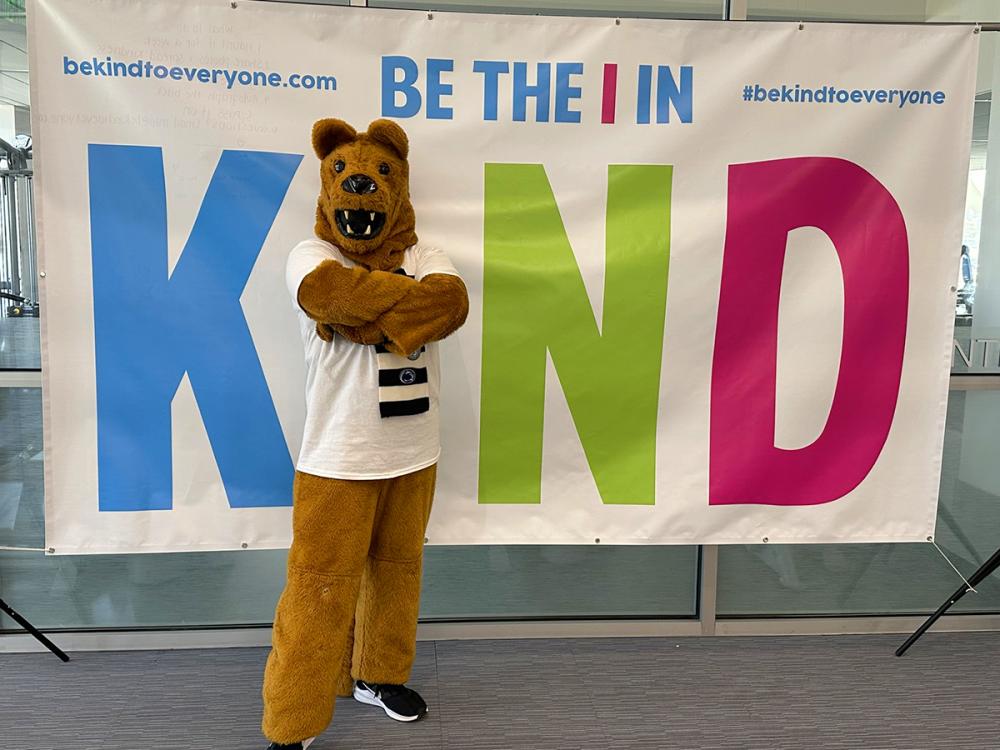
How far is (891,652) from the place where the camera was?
2584mm

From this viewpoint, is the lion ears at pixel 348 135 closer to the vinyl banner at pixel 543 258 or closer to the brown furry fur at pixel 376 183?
the brown furry fur at pixel 376 183

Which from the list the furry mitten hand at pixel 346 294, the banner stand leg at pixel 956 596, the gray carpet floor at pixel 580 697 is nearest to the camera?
the furry mitten hand at pixel 346 294

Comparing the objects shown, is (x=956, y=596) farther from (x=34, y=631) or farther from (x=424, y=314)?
(x=34, y=631)

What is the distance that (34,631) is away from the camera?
92.1 inches

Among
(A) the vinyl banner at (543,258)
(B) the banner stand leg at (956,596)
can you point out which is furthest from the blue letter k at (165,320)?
(B) the banner stand leg at (956,596)

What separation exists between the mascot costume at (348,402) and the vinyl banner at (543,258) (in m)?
0.32

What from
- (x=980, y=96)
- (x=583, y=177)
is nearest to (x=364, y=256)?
(x=583, y=177)

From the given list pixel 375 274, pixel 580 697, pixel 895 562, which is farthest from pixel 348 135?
pixel 895 562

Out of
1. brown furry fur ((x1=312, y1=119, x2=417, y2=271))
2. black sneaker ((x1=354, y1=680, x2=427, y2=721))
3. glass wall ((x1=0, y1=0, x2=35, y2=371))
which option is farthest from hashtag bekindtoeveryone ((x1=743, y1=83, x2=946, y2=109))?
glass wall ((x1=0, y1=0, x2=35, y2=371))

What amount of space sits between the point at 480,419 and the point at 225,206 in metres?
0.91

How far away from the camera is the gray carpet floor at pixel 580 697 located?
211 cm

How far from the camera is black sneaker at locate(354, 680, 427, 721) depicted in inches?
85.0

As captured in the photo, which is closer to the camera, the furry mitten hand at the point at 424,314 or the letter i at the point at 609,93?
the furry mitten hand at the point at 424,314

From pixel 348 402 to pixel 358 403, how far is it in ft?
0.08
